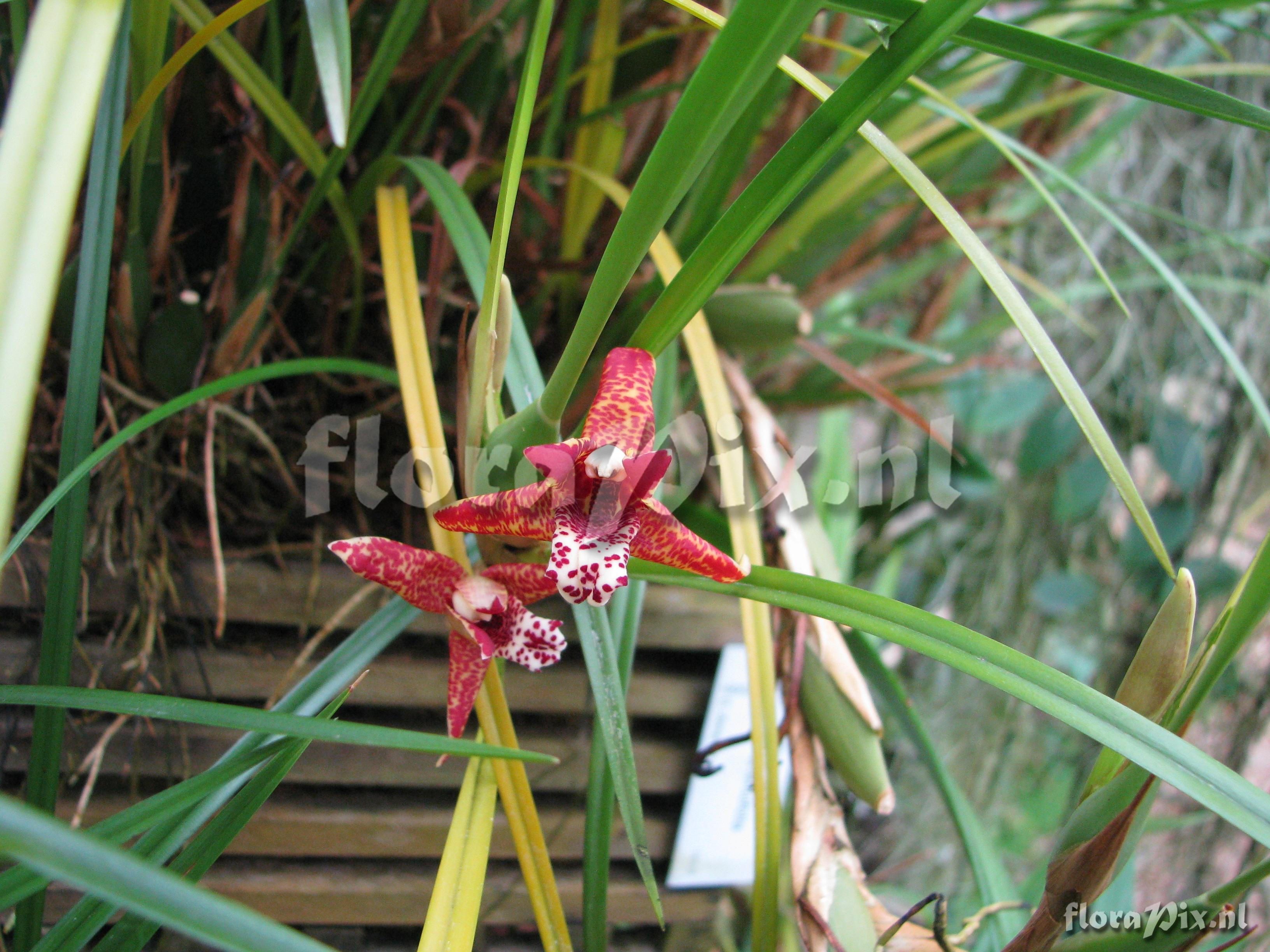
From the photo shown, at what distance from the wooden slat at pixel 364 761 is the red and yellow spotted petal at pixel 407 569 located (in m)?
0.19

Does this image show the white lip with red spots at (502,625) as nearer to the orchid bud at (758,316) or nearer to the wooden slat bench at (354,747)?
the wooden slat bench at (354,747)

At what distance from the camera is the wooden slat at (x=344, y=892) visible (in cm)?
43

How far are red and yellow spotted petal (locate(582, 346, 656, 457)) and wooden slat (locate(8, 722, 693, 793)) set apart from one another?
28 cm

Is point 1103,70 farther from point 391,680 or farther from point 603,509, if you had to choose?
point 391,680

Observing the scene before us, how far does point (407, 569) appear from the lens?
0.28 m

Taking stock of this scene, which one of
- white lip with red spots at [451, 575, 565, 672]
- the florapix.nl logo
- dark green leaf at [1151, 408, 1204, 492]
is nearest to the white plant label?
the florapix.nl logo

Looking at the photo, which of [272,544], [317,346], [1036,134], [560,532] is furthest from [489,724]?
[1036,134]

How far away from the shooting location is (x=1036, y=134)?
70 cm

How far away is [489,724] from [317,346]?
0.32 m

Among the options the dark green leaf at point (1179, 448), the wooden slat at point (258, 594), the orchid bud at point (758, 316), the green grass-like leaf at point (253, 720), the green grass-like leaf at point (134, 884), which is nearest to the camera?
the green grass-like leaf at point (134, 884)

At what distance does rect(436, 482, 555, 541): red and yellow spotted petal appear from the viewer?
0.23m

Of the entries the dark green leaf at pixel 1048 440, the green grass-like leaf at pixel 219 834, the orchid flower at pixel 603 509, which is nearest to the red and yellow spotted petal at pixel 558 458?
the orchid flower at pixel 603 509

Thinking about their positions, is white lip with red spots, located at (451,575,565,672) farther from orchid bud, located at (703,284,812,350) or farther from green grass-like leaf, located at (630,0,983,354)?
orchid bud, located at (703,284,812,350)

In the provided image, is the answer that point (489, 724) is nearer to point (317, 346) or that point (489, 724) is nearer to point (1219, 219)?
point (317, 346)
